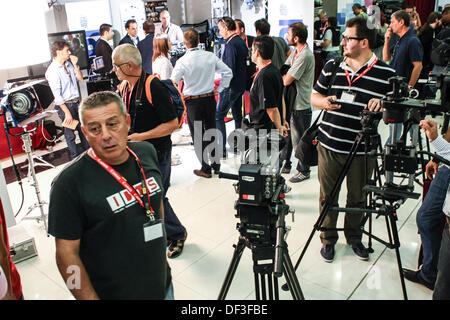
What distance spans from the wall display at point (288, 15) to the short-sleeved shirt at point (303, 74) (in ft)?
5.68

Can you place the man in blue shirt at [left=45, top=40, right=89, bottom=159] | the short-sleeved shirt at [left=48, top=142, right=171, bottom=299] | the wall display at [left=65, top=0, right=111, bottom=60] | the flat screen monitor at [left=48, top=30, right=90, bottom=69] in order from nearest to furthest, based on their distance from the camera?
the short-sleeved shirt at [left=48, top=142, right=171, bottom=299]
the man in blue shirt at [left=45, top=40, right=89, bottom=159]
the flat screen monitor at [left=48, top=30, right=90, bottom=69]
the wall display at [left=65, top=0, right=111, bottom=60]

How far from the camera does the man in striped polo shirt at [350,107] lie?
247 cm

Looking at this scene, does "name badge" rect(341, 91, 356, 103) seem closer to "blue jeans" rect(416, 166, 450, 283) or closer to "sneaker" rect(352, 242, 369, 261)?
"blue jeans" rect(416, 166, 450, 283)

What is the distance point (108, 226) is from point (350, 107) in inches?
72.0

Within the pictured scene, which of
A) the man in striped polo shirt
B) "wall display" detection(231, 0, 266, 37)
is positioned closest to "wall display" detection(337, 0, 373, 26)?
"wall display" detection(231, 0, 266, 37)

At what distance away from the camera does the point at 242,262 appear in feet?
9.36

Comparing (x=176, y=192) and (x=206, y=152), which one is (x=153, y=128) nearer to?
(x=176, y=192)

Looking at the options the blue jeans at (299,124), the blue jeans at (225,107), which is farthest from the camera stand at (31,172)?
the blue jeans at (299,124)

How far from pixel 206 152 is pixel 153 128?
191cm

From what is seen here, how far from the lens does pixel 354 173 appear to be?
8.78 ft

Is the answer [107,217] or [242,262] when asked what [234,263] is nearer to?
[107,217]

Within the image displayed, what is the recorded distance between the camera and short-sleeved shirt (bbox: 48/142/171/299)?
128 centimetres

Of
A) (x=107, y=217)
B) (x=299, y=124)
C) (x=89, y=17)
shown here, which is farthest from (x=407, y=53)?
(x=89, y=17)

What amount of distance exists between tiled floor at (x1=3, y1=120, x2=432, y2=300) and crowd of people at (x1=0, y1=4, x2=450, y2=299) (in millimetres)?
127
